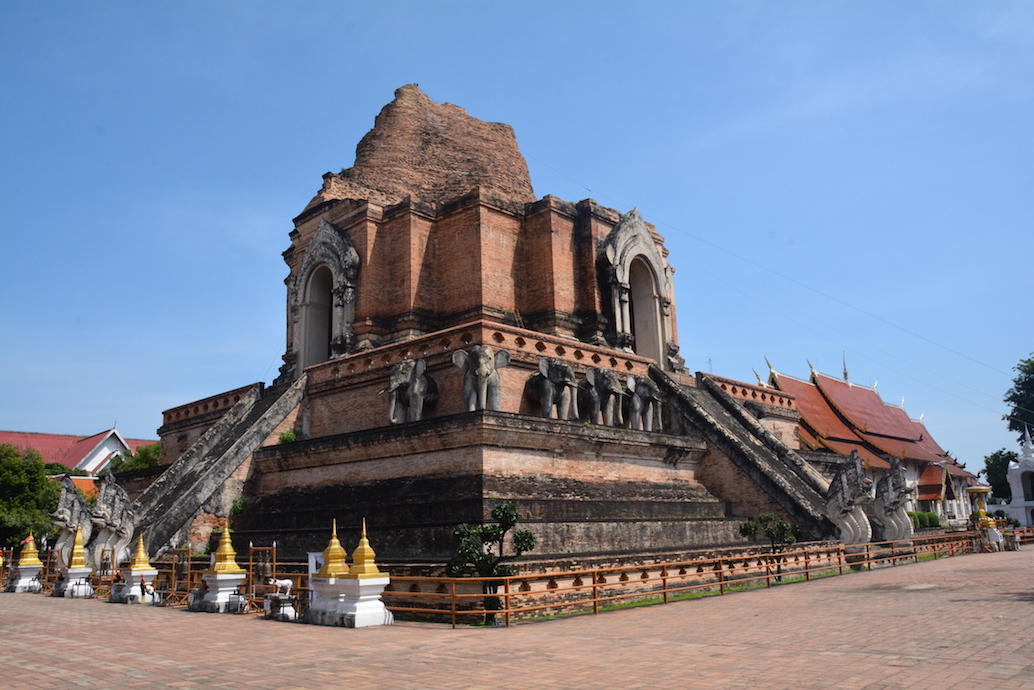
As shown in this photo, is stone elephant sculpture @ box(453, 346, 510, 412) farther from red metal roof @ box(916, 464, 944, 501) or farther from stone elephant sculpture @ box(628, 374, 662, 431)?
red metal roof @ box(916, 464, 944, 501)

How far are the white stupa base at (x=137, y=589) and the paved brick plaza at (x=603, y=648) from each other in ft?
5.48

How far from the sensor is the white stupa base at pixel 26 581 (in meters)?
16.5

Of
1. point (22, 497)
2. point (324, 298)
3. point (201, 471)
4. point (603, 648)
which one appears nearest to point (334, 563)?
point (603, 648)

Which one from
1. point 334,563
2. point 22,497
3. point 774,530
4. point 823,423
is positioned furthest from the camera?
point 823,423

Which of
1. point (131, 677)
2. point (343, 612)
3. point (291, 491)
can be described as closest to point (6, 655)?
point (131, 677)

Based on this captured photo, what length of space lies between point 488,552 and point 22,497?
21.1m

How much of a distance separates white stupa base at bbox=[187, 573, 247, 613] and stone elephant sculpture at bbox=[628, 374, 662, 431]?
903 cm

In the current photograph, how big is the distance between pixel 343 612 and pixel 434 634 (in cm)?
140

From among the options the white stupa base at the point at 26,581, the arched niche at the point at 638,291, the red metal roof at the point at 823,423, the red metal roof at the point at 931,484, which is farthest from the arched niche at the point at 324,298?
the red metal roof at the point at 931,484

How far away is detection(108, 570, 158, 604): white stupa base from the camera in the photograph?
13.1 m

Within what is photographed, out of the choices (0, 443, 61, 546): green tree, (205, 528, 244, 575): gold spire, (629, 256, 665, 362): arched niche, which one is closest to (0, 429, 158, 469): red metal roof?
(0, 443, 61, 546): green tree

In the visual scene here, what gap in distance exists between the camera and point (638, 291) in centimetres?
2298

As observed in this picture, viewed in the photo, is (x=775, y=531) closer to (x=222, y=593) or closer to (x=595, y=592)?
(x=595, y=592)

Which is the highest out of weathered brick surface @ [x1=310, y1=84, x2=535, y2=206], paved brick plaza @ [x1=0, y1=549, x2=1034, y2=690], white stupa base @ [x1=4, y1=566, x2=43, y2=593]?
weathered brick surface @ [x1=310, y1=84, x2=535, y2=206]
